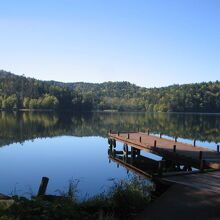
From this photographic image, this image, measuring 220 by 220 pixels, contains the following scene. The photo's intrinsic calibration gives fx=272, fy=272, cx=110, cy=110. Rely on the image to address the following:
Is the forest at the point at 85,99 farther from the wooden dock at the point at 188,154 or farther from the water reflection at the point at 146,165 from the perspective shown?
the wooden dock at the point at 188,154

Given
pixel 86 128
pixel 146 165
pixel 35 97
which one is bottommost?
pixel 86 128

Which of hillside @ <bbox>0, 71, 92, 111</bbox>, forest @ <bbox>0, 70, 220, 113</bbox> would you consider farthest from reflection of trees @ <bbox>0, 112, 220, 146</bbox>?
forest @ <bbox>0, 70, 220, 113</bbox>

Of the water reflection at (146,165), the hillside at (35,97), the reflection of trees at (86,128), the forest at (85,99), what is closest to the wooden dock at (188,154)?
the water reflection at (146,165)

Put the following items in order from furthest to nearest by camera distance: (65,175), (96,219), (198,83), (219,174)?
(198,83), (65,175), (219,174), (96,219)

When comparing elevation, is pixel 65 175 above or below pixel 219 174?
below

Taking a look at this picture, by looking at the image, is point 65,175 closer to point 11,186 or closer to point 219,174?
point 11,186

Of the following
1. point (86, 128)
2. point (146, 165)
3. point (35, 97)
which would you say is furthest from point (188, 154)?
point (35, 97)

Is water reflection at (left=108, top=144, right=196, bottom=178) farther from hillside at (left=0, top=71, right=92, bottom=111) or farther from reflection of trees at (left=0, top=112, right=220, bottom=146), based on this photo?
hillside at (left=0, top=71, right=92, bottom=111)

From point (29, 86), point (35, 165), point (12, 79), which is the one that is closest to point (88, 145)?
point (35, 165)

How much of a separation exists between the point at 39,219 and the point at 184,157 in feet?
40.2

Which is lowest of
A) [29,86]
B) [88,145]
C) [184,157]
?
[88,145]

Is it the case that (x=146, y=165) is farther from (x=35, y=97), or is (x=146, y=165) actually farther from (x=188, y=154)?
(x=35, y=97)

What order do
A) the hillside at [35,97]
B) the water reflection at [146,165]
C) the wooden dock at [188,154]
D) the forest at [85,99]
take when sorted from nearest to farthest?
the wooden dock at [188,154] < the water reflection at [146,165] < the hillside at [35,97] < the forest at [85,99]

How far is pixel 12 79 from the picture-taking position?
486 ft
